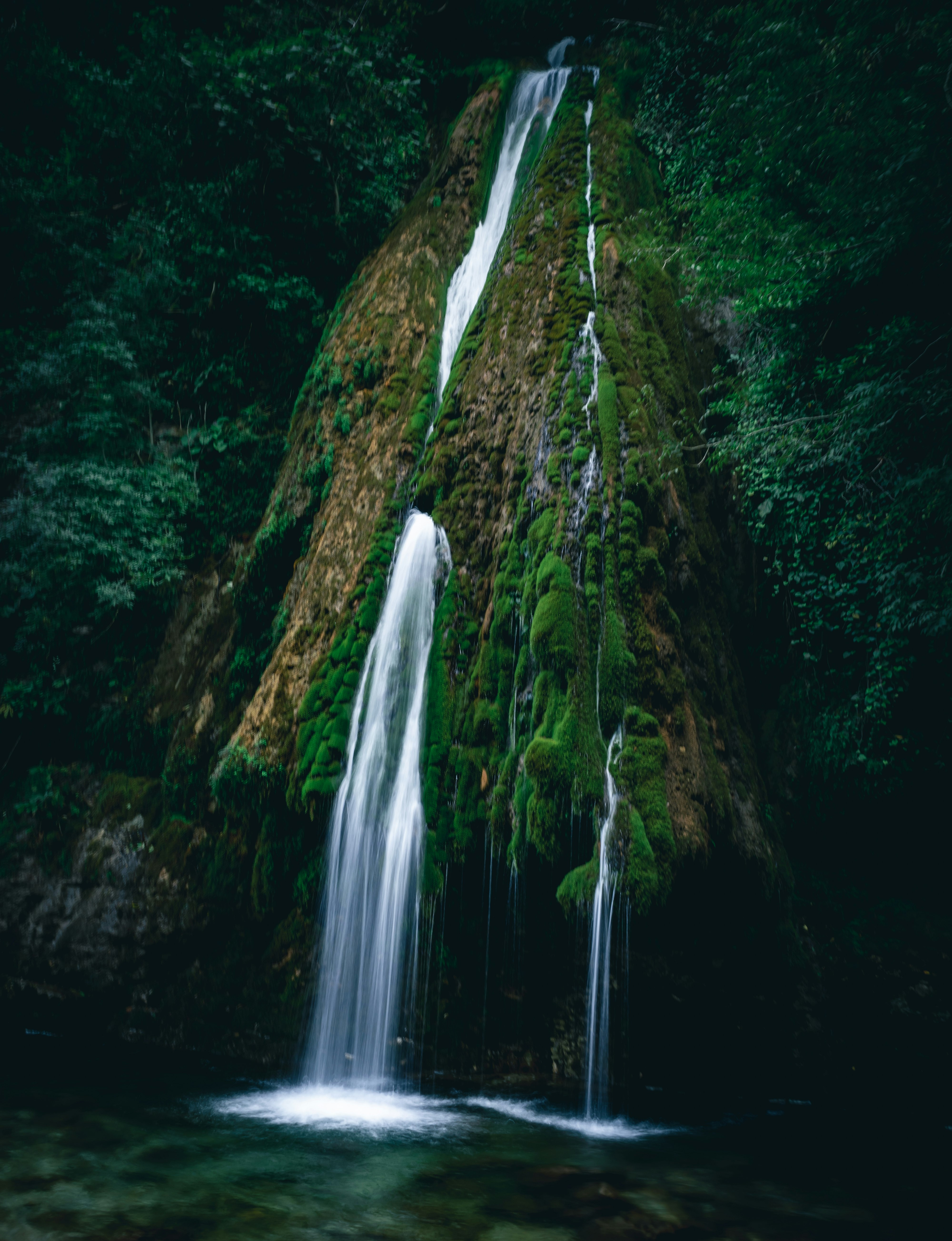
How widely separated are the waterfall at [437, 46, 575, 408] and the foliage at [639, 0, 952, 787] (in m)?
2.29

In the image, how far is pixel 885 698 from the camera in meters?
6.39

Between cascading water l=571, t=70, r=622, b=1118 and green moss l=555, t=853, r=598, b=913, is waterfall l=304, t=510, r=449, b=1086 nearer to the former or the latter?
green moss l=555, t=853, r=598, b=913

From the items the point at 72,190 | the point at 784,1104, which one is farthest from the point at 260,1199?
the point at 72,190

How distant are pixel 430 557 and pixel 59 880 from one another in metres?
5.37

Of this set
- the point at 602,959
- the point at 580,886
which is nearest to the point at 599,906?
the point at 580,886

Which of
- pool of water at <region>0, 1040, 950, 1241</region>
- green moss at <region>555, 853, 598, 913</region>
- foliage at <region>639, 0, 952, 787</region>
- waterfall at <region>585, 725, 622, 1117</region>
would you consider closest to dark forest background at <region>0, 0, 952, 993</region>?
foliage at <region>639, 0, 952, 787</region>

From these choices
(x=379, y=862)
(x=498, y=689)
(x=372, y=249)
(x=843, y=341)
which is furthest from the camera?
(x=372, y=249)

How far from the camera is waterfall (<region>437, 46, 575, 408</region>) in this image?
26.2 ft

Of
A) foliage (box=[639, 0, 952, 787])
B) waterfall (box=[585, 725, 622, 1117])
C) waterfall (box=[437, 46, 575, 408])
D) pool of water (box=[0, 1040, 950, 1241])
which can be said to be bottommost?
pool of water (box=[0, 1040, 950, 1241])

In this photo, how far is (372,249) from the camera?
1053cm

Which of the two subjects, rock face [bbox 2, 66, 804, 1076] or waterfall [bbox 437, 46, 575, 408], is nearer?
rock face [bbox 2, 66, 804, 1076]

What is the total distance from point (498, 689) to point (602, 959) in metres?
2.01

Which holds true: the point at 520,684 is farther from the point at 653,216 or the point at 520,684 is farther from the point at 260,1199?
the point at 653,216

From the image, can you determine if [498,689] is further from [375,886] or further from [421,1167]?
[421,1167]
